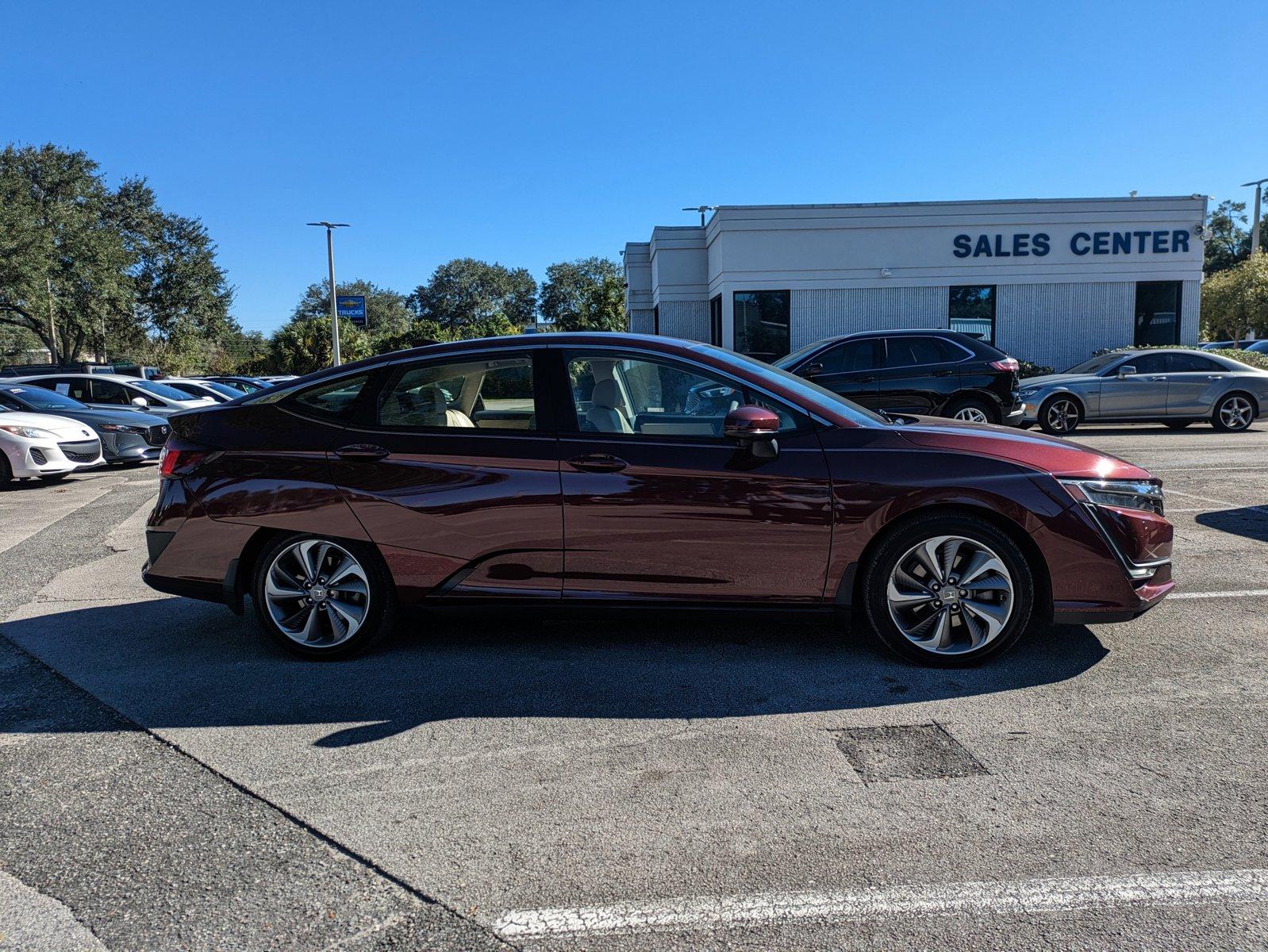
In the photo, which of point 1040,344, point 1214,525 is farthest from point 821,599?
point 1040,344

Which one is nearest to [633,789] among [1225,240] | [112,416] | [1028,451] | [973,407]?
[1028,451]

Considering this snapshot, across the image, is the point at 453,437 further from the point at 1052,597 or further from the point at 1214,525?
the point at 1214,525

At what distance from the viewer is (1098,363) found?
53.7 ft

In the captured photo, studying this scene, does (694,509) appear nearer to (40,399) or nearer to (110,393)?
(40,399)

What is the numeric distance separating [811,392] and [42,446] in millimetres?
11450

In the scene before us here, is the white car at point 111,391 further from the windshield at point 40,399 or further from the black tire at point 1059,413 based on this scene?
the black tire at point 1059,413

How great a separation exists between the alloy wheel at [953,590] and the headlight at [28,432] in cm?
1204

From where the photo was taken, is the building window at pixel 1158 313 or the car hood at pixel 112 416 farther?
the building window at pixel 1158 313

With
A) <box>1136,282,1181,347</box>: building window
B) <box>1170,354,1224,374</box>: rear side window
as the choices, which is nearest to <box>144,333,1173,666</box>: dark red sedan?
<box>1170,354,1224,374</box>: rear side window

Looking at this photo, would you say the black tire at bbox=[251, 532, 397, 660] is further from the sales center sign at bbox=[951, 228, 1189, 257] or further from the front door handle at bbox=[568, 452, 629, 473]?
the sales center sign at bbox=[951, 228, 1189, 257]

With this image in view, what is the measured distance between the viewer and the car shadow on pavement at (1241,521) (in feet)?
24.3

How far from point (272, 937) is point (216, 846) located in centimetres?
59

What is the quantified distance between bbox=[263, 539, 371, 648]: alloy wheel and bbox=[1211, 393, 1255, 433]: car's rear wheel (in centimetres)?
1550

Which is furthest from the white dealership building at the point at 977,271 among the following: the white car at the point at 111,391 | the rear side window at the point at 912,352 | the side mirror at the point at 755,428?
the side mirror at the point at 755,428
